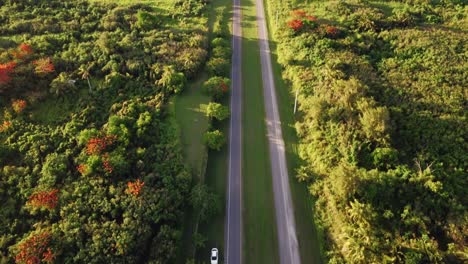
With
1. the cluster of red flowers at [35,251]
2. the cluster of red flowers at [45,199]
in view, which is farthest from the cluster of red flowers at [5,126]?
the cluster of red flowers at [35,251]

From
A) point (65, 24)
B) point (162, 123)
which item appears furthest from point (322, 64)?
point (65, 24)

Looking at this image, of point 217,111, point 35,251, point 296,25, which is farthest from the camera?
point 296,25

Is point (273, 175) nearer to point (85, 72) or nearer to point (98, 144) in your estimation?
point (98, 144)

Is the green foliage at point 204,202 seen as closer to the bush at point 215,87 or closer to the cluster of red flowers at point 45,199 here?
the cluster of red flowers at point 45,199

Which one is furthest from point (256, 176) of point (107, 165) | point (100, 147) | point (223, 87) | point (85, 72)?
point (85, 72)

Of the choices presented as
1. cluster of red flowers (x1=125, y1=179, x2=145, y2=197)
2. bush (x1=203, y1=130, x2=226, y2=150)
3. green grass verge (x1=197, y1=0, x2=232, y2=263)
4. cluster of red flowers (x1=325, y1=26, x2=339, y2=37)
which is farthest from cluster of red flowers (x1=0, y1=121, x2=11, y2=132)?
cluster of red flowers (x1=325, y1=26, x2=339, y2=37)

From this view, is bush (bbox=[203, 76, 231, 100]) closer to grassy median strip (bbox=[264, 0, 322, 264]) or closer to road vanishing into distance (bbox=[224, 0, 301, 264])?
road vanishing into distance (bbox=[224, 0, 301, 264])

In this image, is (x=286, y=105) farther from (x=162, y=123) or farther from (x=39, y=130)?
(x=39, y=130)
